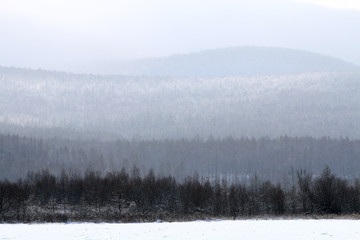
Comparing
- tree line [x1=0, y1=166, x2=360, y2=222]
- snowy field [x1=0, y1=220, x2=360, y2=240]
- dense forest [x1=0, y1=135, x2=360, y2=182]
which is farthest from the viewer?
dense forest [x1=0, y1=135, x2=360, y2=182]

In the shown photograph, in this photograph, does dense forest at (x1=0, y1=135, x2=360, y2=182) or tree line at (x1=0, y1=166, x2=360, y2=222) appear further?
dense forest at (x1=0, y1=135, x2=360, y2=182)

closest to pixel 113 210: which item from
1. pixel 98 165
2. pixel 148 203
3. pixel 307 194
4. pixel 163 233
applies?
pixel 148 203

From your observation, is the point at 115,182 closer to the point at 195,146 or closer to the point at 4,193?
the point at 4,193

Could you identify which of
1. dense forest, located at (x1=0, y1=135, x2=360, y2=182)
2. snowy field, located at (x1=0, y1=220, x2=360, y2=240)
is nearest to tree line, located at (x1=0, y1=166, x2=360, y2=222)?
snowy field, located at (x1=0, y1=220, x2=360, y2=240)

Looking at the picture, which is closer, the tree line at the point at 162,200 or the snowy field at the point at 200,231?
the snowy field at the point at 200,231

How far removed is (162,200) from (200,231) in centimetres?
4433

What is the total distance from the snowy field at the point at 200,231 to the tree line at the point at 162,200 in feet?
54.3

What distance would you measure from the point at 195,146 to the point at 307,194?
118 metres

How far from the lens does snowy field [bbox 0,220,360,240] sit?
3294cm

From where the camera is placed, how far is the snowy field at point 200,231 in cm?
3294

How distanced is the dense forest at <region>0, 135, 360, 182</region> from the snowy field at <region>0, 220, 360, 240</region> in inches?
4543

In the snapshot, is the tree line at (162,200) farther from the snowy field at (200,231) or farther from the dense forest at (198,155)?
the dense forest at (198,155)

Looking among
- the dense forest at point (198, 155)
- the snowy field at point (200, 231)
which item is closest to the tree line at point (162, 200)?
the snowy field at point (200, 231)

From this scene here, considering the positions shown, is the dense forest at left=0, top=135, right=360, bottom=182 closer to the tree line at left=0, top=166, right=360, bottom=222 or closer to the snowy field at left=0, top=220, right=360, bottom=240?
the tree line at left=0, top=166, right=360, bottom=222
